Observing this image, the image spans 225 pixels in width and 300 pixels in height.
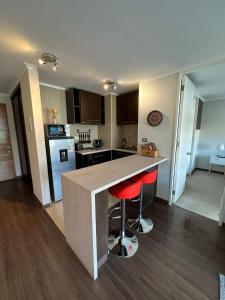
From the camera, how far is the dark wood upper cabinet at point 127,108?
10.0 ft

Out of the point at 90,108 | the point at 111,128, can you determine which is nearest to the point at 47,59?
the point at 90,108

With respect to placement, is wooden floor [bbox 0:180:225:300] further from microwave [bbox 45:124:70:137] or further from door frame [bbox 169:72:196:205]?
microwave [bbox 45:124:70:137]

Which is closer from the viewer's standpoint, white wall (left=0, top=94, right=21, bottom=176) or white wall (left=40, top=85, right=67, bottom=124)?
white wall (left=40, top=85, right=67, bottom=124)

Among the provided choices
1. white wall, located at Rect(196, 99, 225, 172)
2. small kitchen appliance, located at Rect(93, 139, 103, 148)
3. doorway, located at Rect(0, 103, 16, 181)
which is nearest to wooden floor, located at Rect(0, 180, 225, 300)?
doorway, located at Rect(0, 103, 16, 181)

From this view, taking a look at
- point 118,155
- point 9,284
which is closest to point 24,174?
point 118,155

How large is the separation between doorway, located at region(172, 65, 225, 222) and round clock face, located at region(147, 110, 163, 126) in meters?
0.33

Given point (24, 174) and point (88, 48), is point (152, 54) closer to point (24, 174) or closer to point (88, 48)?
point (88, 48)

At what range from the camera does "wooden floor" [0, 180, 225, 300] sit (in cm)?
116

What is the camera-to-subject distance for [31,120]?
7.07 ft

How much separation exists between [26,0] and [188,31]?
1410 mm

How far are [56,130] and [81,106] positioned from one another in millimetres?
868

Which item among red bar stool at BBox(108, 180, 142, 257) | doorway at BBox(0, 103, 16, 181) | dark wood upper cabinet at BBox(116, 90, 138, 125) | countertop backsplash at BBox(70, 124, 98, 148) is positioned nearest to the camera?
red bar stool at BBox(108, 180, 142, 257)

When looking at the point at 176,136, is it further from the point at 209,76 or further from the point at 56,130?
the point at 56,130

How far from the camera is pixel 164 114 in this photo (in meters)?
2.30
